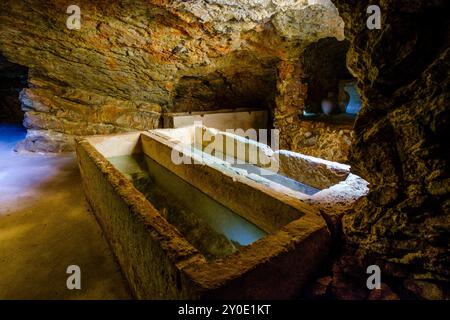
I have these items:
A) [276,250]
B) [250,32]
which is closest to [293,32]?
[250,32]

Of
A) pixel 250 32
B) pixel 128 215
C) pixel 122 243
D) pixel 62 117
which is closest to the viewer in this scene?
pixel 128 215

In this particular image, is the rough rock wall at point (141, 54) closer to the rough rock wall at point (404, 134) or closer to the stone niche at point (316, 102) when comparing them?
the stone niche at point (316, 102)

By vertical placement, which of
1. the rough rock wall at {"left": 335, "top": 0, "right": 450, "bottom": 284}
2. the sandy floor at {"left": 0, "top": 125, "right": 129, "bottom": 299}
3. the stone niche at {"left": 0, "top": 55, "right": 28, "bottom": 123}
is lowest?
the sandy floor at {"left": 0, "top": 125, "right": 129, "bottom": 299}

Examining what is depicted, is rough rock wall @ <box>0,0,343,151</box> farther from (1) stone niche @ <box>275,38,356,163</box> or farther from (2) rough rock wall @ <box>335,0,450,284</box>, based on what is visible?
(2) rough rock wall @ <box>335,0,450,284</box>

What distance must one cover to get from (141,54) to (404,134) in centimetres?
621

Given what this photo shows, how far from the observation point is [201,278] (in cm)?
143

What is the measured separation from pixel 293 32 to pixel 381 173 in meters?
5.84

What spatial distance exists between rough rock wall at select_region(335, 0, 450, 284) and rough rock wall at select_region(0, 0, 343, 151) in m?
4.16

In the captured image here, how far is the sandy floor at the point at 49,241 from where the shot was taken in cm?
250

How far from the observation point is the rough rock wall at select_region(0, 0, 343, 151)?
199 inches

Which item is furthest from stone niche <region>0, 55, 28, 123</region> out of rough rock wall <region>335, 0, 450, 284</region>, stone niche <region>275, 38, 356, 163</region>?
rough rock wall <region>335, 0, 450, 284</region>

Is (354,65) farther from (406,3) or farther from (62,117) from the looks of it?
(62,117)

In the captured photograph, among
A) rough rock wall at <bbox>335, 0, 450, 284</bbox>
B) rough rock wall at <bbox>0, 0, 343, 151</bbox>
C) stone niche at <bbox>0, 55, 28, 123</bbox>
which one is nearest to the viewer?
rough rock wall at <bbox>335, 0, 450, 284</bbox>

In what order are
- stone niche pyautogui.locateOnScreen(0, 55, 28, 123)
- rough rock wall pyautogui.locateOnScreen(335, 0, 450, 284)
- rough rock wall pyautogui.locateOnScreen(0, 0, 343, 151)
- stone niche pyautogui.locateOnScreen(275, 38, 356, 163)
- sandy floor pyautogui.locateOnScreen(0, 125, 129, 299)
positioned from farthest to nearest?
1. stone niche pyautogui.locateOnScreen(0, 55, 28, 123)
2. stone niche pyautogui.locateOnScreen(275, 38, 356, 163)
3. rough rock wall pyautogui.locateOnScreen(0, 0, 343, 151)
4. sandy floor pyautogui.locateOnScreen(0, 125, 129, 299)
5. rough rock wall pyautogui.locateOnScreen(335, 0, 450, 284)
